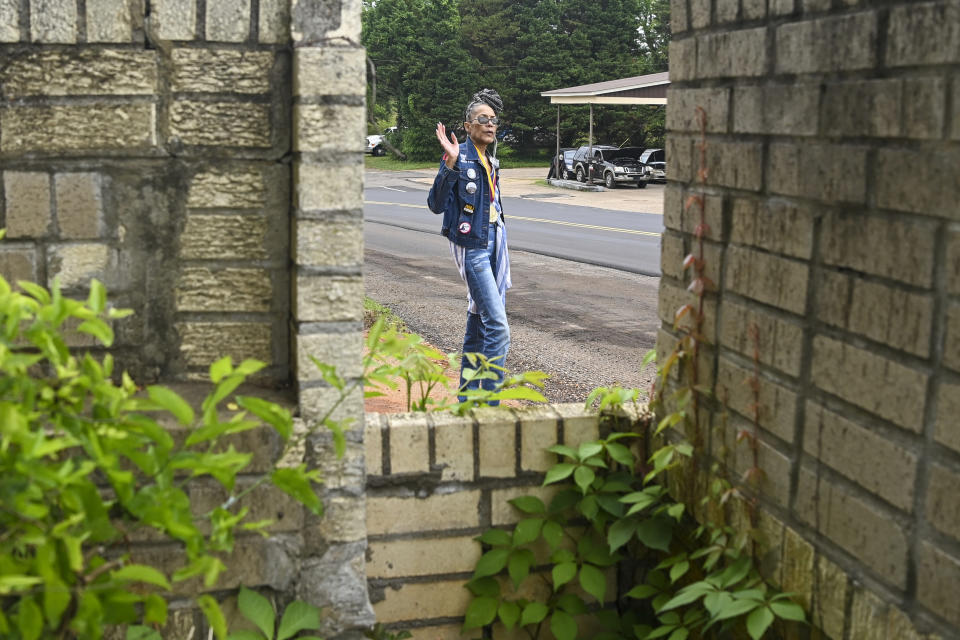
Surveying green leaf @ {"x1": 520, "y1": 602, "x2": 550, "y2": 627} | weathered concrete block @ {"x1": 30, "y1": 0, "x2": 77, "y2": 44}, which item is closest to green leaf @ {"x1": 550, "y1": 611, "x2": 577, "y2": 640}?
green leaf @ {"x1": 520, "y1": 602, "x2": 550, "y2": 627}

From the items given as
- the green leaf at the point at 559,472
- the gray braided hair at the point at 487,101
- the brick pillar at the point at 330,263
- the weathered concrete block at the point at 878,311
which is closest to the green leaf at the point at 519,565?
the green leaf at the point at 559,472

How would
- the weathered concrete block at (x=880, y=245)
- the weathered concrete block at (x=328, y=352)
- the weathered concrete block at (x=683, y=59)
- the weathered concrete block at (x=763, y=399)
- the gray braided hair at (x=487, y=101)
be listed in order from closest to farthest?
the weathered concrete block at (x=880, y=245), the weathered concrete block at (x=763, y=399), the weathered concrete block at (x=328, y=352), the weathered concrete block at (x=683, y=59), the gray braided hair at (x=487, y=101)

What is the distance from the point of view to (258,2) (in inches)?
117

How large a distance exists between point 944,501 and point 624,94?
104ft

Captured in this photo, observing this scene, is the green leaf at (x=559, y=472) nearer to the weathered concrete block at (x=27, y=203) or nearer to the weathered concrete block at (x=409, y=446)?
the weathered concrete block at (x=409, y=446)

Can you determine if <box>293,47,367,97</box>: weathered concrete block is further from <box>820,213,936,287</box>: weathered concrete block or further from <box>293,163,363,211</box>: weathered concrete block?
<box>820,213,936,287</box>: weathered concrete block

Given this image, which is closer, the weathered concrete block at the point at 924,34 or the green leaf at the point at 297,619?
the weathered concrete block at the point at 924,34

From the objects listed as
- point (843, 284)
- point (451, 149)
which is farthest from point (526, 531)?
point (451, 149)

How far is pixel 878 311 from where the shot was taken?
243cm

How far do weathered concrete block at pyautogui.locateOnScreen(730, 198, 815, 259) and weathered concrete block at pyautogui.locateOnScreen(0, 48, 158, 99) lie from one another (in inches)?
64.2

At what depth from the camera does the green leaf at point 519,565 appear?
11.2 feet

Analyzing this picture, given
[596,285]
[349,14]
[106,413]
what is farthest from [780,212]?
[596,285]

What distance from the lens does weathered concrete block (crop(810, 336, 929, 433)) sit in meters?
2.31

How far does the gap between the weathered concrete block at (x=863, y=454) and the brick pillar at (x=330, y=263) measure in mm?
1219
